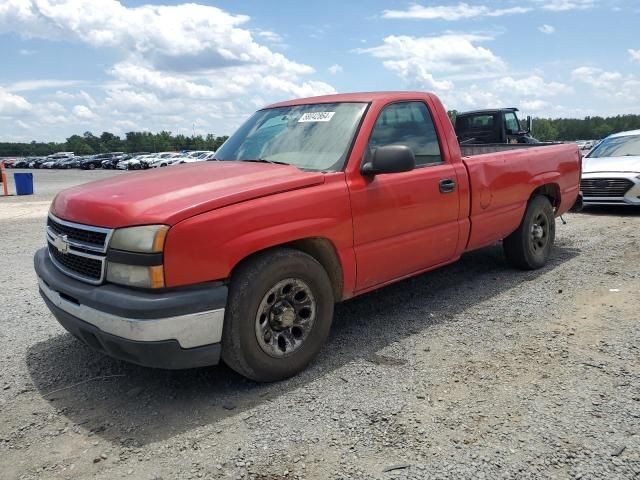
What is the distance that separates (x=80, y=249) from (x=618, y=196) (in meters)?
9.52

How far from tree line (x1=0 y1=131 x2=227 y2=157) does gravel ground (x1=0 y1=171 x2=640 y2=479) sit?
102 meters

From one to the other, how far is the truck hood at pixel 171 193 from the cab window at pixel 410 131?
0.82m

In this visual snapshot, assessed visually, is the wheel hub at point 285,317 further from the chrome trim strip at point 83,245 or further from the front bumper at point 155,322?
the chrome trim strip at point 83,245

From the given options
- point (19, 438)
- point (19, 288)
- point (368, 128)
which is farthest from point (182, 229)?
point (19, 288)

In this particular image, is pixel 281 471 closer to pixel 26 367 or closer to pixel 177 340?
pixel 177 340

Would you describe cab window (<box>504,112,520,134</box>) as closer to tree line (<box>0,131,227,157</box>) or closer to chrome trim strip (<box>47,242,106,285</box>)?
chrome trim strip (<box>47,242,106,285</box>)

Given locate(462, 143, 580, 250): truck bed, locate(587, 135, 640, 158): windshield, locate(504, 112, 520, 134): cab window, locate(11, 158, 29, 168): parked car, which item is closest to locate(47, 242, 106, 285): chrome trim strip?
locate(462, 143, 580, 250): truck bed

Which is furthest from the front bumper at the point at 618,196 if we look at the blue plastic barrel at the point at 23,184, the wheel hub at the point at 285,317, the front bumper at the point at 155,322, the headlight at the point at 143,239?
the blue plastic barrel at the point at 23,184

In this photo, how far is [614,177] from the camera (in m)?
9.90

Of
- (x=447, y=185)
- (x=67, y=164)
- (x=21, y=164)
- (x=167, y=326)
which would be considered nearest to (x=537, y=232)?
(x=447, y=185)

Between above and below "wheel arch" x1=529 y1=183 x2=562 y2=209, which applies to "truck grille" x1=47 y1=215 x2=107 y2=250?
above

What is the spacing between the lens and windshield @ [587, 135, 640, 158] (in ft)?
36.1

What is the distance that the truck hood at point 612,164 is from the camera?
998cm

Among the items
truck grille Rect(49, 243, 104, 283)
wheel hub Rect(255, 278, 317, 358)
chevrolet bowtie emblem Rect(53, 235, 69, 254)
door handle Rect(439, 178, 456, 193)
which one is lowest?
wheel hub Rect(255, 278, 317, 358)
